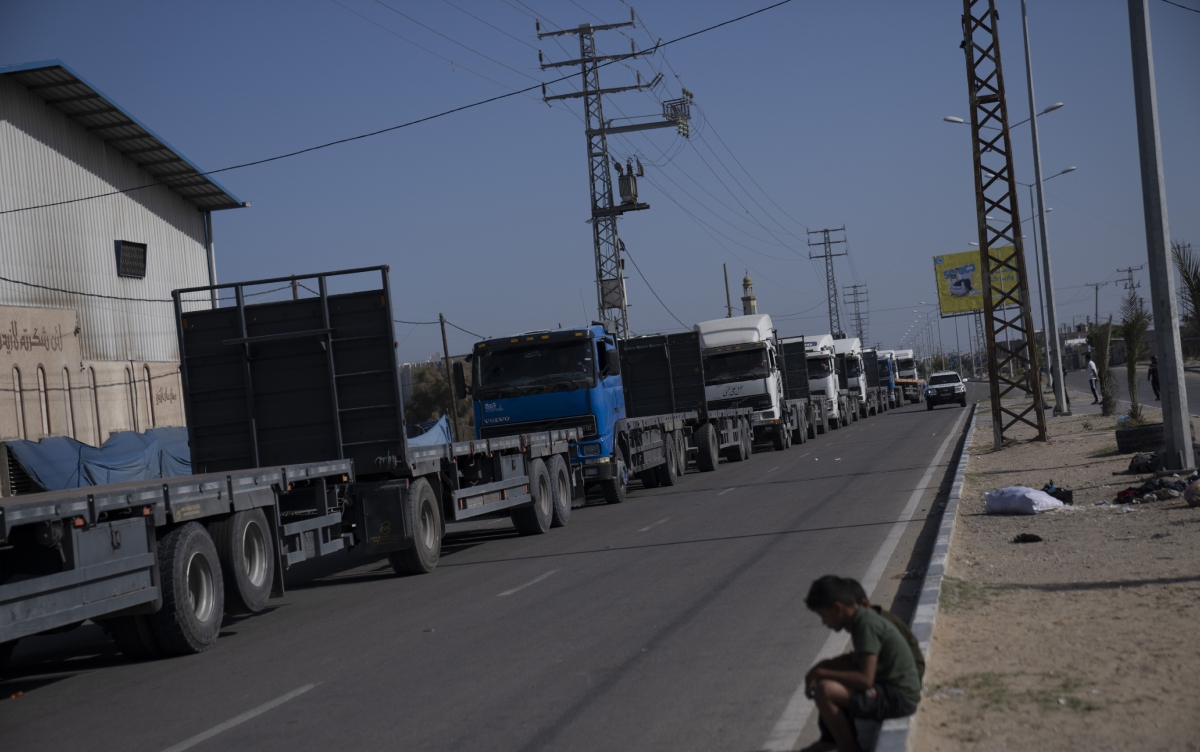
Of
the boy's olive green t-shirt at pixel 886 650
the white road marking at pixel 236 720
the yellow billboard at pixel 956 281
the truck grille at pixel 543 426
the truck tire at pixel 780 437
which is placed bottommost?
the truck tire at pixel 780 437

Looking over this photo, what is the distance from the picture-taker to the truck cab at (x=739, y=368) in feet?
111

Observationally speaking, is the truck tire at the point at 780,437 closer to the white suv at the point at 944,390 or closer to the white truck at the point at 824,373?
the white truck at the point at 824,373

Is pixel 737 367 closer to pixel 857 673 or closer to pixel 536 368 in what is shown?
pixel 536 368

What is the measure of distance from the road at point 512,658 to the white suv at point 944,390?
157 feet

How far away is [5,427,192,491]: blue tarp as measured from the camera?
26.2 metres

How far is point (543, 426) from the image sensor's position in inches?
761

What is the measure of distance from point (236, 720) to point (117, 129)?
30.3 metres

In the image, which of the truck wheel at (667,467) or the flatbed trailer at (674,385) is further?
the flatbed trailer at (674,385)

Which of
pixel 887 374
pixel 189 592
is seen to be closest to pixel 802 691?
pixel 189 592

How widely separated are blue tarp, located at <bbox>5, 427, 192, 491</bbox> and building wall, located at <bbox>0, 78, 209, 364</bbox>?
9.38 feet

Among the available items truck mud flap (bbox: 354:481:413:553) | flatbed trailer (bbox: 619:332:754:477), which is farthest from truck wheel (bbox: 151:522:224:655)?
flatbed trailer (bbox: 619:332:754:477)

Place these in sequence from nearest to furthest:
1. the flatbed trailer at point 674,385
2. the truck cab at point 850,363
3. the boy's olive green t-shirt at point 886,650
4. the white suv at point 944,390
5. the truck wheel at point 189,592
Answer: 1. the boy's olive green t-shirt at point 886,650
2. the truck wheel at point 189,592
3. the flatbed trailer at point 674,385
4. the truck cab at point 850,363
5. the white suv at point 944,390

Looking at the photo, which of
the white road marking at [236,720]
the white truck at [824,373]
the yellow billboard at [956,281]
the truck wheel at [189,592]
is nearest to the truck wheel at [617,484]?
the truck wheel at [189,592]

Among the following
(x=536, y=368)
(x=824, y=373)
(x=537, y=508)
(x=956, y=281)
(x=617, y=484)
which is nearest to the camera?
(x=537, y=508)
